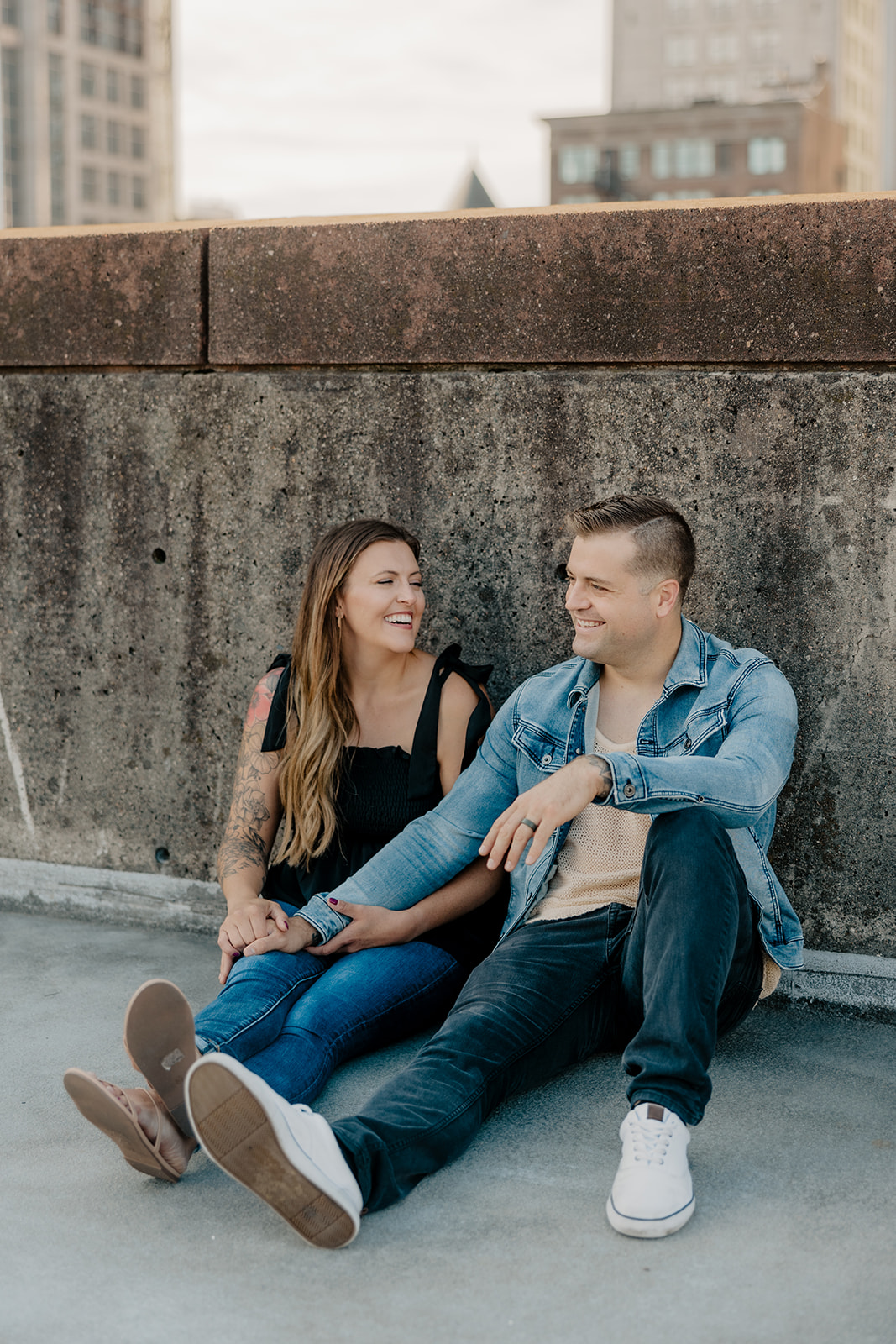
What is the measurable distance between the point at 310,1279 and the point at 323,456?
2.34m

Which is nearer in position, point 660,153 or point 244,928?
point 244,928

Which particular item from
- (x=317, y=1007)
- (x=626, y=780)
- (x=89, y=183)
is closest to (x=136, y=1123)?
(x=317, y=1007)

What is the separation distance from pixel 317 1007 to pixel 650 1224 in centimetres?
92

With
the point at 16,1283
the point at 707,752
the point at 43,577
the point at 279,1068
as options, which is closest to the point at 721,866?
the point at 707,752

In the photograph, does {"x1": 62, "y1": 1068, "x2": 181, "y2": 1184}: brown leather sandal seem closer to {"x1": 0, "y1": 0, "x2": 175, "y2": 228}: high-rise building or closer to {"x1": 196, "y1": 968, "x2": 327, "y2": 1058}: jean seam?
{"x1": 196, "y1": 968, "x2": 327, "y2": 1058}: jean seam

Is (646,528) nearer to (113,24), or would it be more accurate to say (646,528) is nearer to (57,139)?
(57,139)

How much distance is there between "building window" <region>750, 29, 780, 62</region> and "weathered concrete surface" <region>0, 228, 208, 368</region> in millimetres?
93739

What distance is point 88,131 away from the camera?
85.9 metres

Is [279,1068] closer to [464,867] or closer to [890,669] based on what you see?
[464,867]

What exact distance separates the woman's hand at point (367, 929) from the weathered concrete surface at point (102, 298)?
71.7 inches

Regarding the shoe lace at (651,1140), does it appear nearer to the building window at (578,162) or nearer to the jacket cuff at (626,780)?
the jacket cuff at (626,780)

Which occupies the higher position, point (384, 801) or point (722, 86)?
point (722, 86)

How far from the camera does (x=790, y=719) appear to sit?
2740 mm

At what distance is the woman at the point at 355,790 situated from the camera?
290 cm
